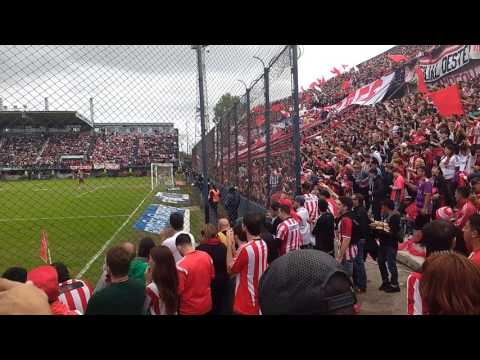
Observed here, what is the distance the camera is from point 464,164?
7.86 metres

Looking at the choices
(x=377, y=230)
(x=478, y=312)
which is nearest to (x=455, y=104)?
(x=377, y=230)

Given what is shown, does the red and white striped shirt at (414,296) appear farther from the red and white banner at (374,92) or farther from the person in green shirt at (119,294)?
the red and white banner at (374,92)

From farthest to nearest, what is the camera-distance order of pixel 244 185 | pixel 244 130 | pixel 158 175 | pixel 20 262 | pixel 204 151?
1. pixel 158 175
2. pixel 244 185
3. pixel 244 130
4. pixel 20 262
5. pixel 204 151

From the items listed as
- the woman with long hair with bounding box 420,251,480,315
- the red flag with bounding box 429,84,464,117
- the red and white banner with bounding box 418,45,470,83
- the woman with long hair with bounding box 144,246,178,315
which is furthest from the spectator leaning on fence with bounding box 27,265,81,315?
the red and white banner with bounding box 418,45,470,83

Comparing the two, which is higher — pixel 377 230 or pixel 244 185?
pixel 244 185

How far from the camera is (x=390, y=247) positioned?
6.53 m

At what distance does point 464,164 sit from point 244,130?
553cm

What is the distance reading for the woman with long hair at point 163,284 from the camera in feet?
10.9

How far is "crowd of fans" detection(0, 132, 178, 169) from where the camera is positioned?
37.8 ft

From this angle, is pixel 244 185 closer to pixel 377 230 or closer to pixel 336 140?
pixel 377 230

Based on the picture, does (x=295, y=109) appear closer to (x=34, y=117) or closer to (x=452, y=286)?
(x=34, y=117)

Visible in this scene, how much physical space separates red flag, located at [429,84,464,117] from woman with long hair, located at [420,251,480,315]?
776 centimetres

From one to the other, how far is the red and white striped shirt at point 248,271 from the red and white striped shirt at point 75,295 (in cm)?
144

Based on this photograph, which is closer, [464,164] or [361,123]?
[464,164]
